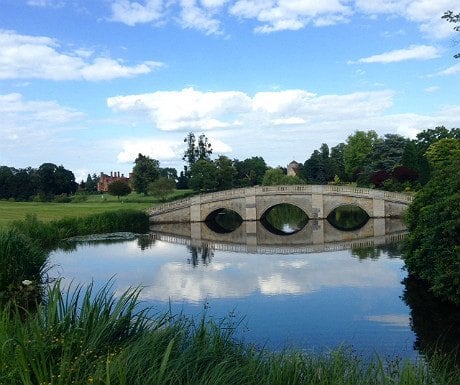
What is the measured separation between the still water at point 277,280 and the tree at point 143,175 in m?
30.1

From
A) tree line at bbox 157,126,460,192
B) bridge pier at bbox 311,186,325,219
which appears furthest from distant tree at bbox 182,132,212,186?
bridge pier at bbox 311,186,325,219

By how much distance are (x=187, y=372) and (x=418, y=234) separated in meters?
13.5

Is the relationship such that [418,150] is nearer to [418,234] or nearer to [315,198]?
[315,198]

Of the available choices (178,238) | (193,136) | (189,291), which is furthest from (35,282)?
(193,136)

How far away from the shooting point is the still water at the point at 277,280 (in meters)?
12.2

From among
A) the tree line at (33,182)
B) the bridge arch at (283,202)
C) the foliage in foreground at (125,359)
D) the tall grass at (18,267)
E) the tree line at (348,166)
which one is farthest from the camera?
the tree line at (33,182)

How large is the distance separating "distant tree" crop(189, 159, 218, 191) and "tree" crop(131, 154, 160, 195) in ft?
16.1

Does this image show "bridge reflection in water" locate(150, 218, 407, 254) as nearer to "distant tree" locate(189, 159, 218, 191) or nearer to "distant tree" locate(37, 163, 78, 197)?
"distant tree" locate(189, 159, 218, 191)

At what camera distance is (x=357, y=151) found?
252ft

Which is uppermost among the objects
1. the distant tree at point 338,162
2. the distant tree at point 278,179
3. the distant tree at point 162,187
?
the distant tree at point 338,162

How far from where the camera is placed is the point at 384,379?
537cm

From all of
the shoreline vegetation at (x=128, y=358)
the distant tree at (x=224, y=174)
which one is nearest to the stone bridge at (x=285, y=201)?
the distant tree at (x=224, y=174)

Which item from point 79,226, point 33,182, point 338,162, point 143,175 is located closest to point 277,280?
point 79,226

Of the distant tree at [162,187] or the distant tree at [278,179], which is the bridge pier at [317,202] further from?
the distant tree at [278,179]
